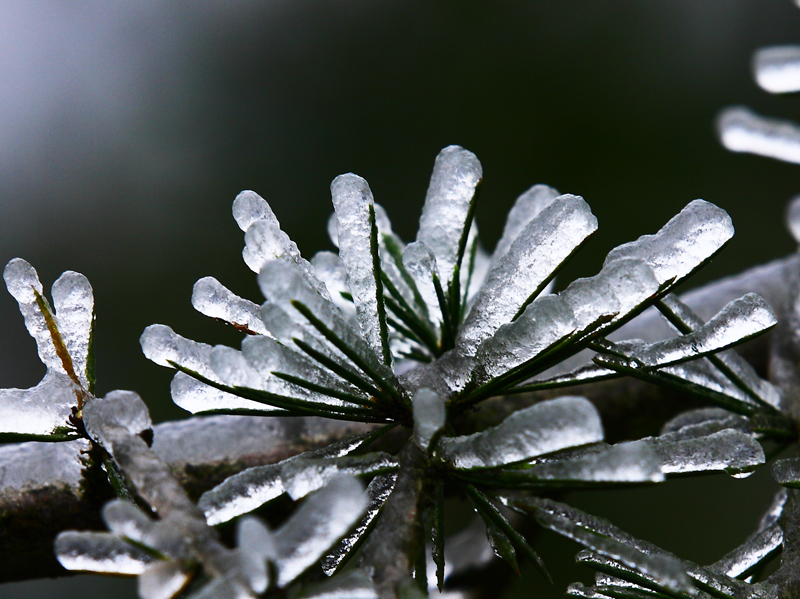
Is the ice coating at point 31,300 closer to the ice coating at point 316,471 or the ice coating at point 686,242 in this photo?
the ice coating at point 316,471

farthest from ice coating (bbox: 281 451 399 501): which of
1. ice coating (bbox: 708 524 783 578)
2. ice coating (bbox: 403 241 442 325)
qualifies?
ice coating (bbox: 708 524 783 578)

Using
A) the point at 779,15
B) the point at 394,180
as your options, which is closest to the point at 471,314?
the point at 394,180

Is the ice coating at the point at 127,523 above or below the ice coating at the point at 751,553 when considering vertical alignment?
above

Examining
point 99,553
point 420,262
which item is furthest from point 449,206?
point 99,553

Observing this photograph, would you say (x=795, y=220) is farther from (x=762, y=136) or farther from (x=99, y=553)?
(x=99, y=553)

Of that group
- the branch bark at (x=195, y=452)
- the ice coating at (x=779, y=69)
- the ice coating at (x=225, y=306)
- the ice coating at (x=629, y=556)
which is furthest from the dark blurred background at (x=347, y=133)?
the ice coating at (x=629, y=556)

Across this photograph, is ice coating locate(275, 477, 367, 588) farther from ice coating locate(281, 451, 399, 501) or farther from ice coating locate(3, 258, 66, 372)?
ice coating locate(3, 258, 66, 372)
